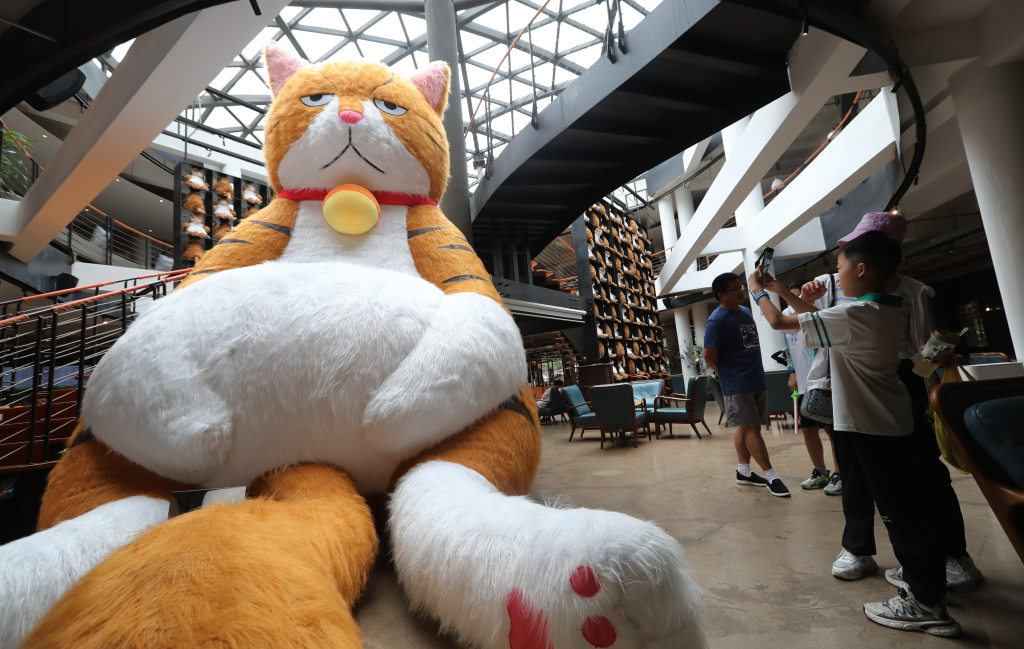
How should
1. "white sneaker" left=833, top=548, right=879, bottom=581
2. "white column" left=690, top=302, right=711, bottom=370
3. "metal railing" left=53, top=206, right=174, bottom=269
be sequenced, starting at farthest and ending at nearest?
"white column" left=690, top=302, right=711, bottom=370
"metal railing" left=53, top=206, right=174, bottom=269
"white sneaker" left=833, top=548, right=879, bottom=581

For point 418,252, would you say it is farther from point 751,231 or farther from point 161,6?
point 751,231

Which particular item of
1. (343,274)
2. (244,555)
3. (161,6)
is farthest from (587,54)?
(244,555)

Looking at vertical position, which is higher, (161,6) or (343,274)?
(161,6)

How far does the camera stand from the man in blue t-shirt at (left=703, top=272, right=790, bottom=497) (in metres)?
2.93

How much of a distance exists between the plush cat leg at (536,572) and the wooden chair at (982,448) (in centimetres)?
79

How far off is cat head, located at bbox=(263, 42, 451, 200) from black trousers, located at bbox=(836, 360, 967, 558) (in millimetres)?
2023

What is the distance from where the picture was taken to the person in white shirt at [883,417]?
1.30 m

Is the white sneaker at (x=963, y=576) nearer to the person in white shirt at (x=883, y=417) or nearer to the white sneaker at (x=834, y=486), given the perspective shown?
the person in white shirt at (x=883, y=417)

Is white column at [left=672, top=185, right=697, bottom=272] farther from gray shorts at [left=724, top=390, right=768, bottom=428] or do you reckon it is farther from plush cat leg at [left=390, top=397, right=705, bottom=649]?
plush cat leg at [left=390, top=397, right=705, bottom=649]

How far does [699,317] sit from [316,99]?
16674 mm

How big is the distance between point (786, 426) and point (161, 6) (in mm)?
7470

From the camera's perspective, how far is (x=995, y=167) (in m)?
3.56

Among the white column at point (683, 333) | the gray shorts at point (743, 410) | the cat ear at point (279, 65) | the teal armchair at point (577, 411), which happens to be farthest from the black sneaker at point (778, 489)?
the white column at point (683, 333)

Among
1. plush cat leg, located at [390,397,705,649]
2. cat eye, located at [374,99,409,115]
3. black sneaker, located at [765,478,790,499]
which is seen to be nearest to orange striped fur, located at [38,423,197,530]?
plush cat leg, located at [390,397,705,649]
